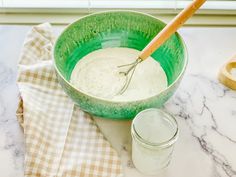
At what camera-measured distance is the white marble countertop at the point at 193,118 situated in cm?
69

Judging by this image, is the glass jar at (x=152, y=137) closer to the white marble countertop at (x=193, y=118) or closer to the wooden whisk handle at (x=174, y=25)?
the white marble countertop at (x=193, y=118)

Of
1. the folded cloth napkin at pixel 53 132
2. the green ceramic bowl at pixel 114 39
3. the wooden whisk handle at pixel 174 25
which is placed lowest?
the folded cloth napkin at pixel 53 132

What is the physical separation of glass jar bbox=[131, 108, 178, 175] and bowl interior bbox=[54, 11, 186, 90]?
0.36 ft

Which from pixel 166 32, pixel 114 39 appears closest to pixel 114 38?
pixel 114 39

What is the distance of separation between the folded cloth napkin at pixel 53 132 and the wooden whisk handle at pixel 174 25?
6.6 inches

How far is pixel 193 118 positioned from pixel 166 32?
6.5 inches

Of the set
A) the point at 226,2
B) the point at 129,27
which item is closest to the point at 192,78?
the point at 129,27

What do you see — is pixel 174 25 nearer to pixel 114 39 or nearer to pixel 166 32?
pixel 166 32

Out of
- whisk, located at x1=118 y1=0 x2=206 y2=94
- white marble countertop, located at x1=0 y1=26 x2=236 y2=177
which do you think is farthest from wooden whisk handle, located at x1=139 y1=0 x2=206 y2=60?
white marble countertop, located at x1=0 y1=26 x2=236 y2=177

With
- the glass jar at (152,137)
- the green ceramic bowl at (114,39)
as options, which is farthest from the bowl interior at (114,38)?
the glass jar at (152,137)

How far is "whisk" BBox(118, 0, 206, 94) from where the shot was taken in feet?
2.32

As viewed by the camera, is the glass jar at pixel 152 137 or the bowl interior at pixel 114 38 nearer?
the glass jar at pixel 152 137

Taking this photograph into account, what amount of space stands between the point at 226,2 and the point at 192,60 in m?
0.21

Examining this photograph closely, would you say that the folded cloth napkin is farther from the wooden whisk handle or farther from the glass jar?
the wooden whisk handle
